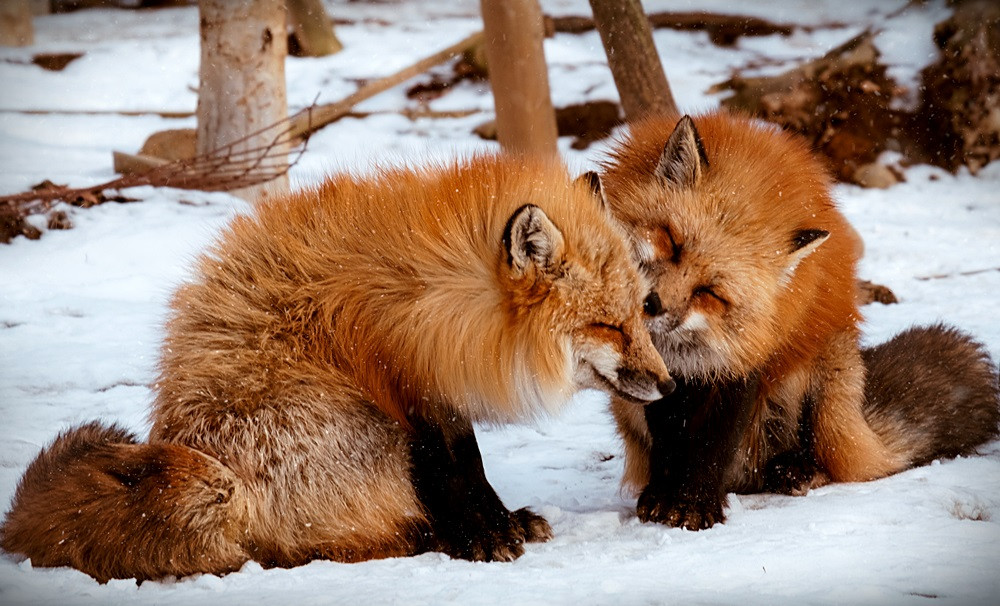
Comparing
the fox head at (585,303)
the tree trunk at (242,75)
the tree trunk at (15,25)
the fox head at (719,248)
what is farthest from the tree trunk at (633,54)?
the tree trunk at (15,25)

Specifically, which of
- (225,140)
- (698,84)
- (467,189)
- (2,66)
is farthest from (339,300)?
(2,66)

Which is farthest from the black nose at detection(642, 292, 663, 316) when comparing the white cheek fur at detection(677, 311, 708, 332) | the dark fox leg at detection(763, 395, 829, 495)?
the dark fox leg at detection(763, 395, 829, 495)

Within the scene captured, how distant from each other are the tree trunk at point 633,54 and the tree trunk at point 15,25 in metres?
10.5

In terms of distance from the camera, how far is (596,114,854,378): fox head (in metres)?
3.69

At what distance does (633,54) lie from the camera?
6945mm

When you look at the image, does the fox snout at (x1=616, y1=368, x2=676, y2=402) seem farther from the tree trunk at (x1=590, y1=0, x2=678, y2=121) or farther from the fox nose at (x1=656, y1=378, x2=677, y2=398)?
the tree trunk at (x1=590, y1=0, x2=678, y2=121)

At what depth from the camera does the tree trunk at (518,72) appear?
7090mm

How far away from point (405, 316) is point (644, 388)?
33.8 inches

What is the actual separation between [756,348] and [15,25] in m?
13.8

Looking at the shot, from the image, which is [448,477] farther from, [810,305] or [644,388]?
[810,305]

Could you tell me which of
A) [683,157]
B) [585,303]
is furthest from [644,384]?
[683,157]

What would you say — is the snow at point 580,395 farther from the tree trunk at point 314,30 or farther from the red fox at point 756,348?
the tree trunk at point 314,30

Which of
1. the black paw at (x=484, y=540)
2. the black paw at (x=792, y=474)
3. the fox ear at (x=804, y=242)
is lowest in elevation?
the black paw at (x=792, y=474)

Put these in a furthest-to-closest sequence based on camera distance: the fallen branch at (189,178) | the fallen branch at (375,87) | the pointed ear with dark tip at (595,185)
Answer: the fallen branch at (375,87) → the fallen branch at (189,178) → the pointed ear with dark tip at (595,185)
